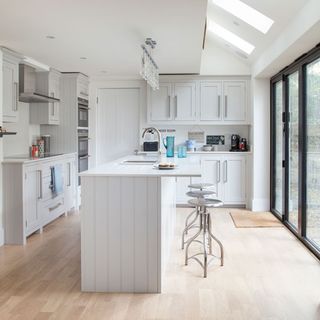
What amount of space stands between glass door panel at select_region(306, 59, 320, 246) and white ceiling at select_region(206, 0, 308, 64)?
59 centimetres

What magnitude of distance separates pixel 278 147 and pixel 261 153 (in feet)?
1.26

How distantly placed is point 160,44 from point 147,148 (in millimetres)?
2678

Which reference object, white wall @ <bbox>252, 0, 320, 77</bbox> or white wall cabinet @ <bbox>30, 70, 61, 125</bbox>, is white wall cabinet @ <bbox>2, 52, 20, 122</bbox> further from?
white wall @ <bbox>252, 0, 320, 77</bbox>

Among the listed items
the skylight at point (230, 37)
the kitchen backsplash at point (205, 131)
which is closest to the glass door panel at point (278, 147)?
the skylight at point (230, 37)

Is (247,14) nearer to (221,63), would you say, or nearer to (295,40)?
(295,40)

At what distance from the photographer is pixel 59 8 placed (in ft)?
10.9

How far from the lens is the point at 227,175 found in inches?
272

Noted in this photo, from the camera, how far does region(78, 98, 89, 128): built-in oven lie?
263 inches

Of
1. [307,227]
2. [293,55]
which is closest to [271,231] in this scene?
[307,227]

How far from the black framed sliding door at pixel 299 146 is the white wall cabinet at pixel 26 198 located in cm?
315

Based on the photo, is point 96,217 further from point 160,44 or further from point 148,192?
point 160,44

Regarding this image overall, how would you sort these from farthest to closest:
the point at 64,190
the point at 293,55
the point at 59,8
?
1. the point at 64,190
2. the point at 293,55
3. the point at 59,8

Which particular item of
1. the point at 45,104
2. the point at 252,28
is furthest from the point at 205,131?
the point at 45,104

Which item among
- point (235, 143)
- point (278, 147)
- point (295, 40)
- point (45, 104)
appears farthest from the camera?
point (235, 143)
